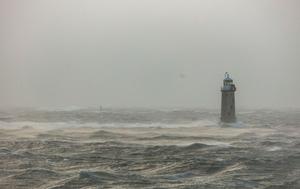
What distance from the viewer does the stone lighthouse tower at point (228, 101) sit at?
6850cm

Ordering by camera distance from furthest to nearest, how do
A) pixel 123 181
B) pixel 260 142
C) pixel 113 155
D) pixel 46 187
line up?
pixel 260 142 < pixel 113 155 < pixel 123 181 < pixel 46 187

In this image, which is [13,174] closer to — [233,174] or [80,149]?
[233,174]

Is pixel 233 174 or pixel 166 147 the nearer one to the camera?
pixel 233 174

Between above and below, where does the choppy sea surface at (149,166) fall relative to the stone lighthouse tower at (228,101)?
below

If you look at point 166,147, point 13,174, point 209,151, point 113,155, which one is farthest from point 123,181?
point 166,147

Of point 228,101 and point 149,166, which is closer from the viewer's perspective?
point 149,166

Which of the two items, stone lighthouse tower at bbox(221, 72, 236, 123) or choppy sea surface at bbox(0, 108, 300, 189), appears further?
stone lighthouse tower at bbox(221, 72, 236, 123)

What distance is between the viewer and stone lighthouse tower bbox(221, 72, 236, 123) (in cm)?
6850

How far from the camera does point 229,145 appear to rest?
136 ft

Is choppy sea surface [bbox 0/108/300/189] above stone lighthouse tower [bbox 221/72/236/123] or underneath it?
underneath

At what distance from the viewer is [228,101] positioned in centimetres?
6925

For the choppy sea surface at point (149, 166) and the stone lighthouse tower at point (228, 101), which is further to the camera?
the stone lighthouse tower at point (228, 101)

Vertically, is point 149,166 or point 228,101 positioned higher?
point 228,101

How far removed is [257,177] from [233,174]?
119 centimetres
